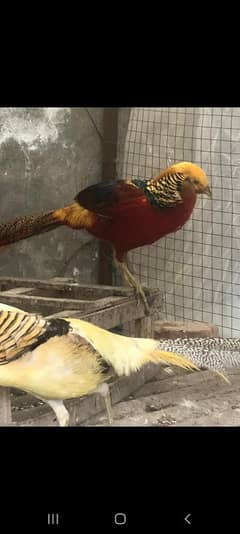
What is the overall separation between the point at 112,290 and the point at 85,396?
0.29 meters

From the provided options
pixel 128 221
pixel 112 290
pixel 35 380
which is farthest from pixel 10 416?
pixel 128 221

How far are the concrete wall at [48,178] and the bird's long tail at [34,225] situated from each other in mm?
13

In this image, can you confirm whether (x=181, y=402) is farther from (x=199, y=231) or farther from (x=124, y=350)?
(x=199, y=231)

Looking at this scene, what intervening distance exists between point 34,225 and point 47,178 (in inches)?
4.5

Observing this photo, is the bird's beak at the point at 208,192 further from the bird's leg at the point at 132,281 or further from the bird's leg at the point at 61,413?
the bird's leg at the point at 61,413

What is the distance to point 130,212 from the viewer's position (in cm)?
165

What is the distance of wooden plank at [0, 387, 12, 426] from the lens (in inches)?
59.1

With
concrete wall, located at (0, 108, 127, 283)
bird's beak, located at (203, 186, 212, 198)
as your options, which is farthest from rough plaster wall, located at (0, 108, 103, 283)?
bird's beak, located at (203, 186, 212, 198)

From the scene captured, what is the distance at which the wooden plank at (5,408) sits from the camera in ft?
4.92

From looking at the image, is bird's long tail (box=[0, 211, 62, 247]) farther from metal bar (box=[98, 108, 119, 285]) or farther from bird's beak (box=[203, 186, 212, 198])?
bird's beak (box=[203, 186, 212, 198])

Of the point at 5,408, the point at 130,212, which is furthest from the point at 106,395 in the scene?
the point at 130,212

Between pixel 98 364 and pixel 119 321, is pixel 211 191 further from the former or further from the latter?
pixel 98 364

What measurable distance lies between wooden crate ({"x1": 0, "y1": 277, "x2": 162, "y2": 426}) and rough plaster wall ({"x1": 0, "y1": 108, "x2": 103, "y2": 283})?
4 centimetres

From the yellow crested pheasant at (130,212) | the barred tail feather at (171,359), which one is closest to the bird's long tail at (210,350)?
the barred tail feather at (171,359)
